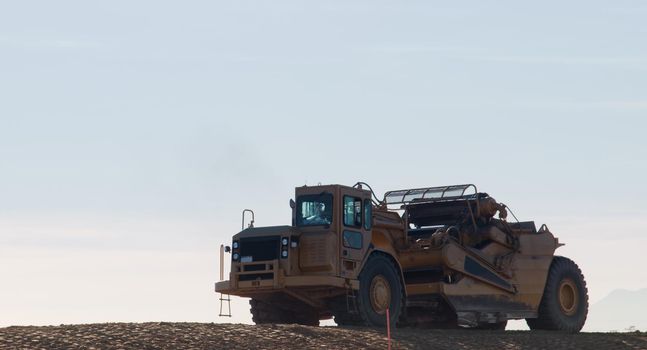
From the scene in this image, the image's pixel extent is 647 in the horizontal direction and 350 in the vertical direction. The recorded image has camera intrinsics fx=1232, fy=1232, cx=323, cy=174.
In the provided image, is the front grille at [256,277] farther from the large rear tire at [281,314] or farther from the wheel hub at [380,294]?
the wheel hub at [380,294]

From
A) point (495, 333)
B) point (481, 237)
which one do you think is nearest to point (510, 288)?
point (481, 237)

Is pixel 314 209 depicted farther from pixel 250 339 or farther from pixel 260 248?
pixel 250 339

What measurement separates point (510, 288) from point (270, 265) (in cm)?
783

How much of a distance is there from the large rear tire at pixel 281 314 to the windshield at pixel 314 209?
2337 mm

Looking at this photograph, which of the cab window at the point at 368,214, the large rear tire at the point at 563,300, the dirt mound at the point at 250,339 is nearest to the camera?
the dirt mound at the point at 250,339

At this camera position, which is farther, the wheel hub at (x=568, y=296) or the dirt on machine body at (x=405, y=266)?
the wheel hub at (x=568, y=296)

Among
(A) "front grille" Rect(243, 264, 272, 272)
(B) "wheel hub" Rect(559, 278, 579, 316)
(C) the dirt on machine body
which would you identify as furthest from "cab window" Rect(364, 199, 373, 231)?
(B) "wheel hub" Rect(559, 278, 579, 316)

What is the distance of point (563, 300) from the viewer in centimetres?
3403

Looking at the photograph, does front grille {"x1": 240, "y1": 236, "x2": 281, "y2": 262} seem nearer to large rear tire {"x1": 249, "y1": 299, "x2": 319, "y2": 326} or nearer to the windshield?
the windshield

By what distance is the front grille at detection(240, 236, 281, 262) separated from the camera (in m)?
27.6

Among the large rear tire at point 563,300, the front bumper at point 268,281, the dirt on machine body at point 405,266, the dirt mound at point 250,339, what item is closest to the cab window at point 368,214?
the dirt on machine body at point 405,266

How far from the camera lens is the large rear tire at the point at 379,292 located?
90.7 feet

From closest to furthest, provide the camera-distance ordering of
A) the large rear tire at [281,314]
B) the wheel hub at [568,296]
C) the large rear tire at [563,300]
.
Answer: the large rear tire at [281,314] → the large rear tire at [563,300] → the wheel hub at [568,296]

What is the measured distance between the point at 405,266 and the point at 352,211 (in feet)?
10.2
